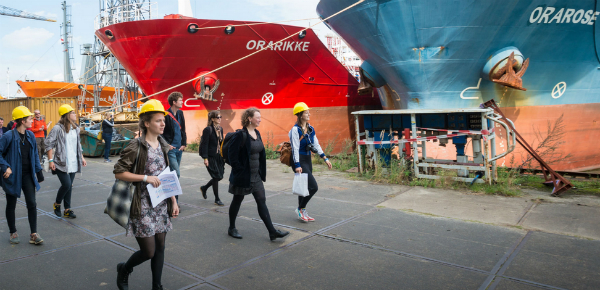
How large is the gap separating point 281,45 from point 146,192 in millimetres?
11310

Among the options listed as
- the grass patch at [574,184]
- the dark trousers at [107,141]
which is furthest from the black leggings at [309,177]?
the dark trousers at [107,141]

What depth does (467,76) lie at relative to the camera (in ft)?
32.7

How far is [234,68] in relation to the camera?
1322cm

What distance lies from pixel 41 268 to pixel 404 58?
8833 millimetres

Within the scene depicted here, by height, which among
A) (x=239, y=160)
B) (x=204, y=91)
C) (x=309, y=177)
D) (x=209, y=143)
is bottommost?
(x=309, y=177)

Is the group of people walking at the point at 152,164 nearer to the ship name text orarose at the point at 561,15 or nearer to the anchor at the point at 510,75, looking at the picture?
the anchor at the point at 510,75

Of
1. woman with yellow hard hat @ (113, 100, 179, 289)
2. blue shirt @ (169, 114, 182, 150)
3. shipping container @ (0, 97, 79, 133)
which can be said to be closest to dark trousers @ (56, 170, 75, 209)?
blue shirt @ (169, 114, 182, 150)

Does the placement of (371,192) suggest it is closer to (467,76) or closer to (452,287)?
(452,287)

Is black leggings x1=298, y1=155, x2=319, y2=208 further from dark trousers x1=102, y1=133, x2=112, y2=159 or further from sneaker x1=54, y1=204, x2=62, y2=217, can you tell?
dark trousers x1=102, y1=133, x2=112, y2=159

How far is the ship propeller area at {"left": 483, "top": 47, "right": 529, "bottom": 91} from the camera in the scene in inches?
365

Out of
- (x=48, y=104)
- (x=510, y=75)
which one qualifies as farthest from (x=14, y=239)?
(x=48, y=104)

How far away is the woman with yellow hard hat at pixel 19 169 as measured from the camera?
410cm

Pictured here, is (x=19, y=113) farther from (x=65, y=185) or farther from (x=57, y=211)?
(x=57, y=211)

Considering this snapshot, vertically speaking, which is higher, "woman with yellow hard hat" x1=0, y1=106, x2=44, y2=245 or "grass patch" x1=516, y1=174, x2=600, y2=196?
"woman with yellow hard hat" x1=0, y1=106, x2=44, y2=245
